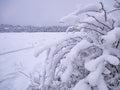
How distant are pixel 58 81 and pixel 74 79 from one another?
39cm

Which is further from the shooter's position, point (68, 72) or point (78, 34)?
point (78, 34)

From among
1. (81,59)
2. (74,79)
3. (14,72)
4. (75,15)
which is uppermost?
(75,15)

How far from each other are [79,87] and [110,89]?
0.38m

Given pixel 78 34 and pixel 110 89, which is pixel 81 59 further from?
pixel 110 89

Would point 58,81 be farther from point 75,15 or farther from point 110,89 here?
point 75,15

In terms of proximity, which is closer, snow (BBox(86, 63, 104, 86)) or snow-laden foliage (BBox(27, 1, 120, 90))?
snow (BBox(86, 63, 104, 86))

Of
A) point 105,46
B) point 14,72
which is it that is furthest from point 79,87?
point 14,72

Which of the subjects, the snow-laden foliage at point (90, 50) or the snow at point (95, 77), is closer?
the snow at point (95, 77)

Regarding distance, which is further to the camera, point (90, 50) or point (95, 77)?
point (90, 50)

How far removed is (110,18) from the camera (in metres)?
1.25

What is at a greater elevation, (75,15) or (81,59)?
(75,15)

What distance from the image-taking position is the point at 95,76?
790 millimetres

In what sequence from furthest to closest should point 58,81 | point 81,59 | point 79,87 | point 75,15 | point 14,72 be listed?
1. point 14,72
2. point 58,81
3. point 81,59
4. point 75,15
5. point 79,87

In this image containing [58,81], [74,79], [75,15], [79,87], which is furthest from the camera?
[58,81]
